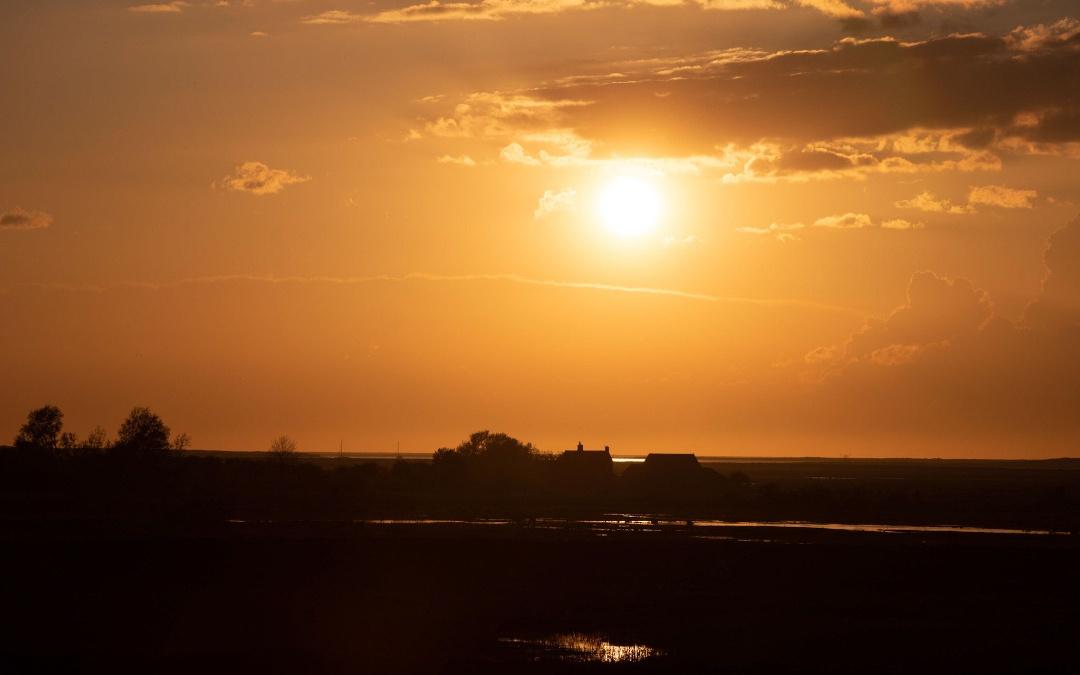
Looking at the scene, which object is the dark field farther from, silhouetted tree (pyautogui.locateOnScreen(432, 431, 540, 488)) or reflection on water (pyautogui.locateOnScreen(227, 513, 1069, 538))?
silhouetted tree (pyautogui.locateOnScreen(432, 431, 540, 488))

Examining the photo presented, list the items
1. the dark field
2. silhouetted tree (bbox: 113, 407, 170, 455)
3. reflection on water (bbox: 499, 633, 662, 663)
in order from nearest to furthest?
reflection on water (bbox: 499, 633, 662, 663) → the dark field → silhouetted tree (bbox: 113, 407, 170, 455)

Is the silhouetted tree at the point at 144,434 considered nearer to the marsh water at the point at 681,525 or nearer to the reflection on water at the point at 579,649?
the marsh water at the point at 681,525

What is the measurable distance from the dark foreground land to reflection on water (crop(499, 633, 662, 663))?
0.23 metres

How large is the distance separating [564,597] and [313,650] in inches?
372

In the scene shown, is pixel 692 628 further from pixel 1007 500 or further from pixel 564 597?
pixel 1007 500

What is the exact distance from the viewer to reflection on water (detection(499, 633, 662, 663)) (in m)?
27.3

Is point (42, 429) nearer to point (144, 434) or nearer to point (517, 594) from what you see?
point (144, 434)

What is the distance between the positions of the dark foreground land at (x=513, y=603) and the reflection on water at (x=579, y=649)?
9.2 inches

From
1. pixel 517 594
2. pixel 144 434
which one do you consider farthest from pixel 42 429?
pixel 517 594

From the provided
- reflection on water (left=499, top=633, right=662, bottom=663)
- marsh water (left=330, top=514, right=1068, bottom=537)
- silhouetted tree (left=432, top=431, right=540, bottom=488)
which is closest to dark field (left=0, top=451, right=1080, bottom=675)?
reflection on water (left=499, top=633, right=662, bottom=663)

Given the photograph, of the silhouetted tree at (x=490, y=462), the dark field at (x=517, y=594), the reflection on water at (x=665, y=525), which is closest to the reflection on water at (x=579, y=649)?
the dark field at (x=517, y=594)

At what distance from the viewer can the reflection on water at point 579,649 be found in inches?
1074

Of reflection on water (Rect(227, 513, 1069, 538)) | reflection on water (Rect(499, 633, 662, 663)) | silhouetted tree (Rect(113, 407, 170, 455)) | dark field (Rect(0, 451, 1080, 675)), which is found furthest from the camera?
silhouetted tree (Rect(113, 407, 170, 455))

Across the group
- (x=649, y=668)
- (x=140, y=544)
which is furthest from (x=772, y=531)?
(x=649, y=668)
